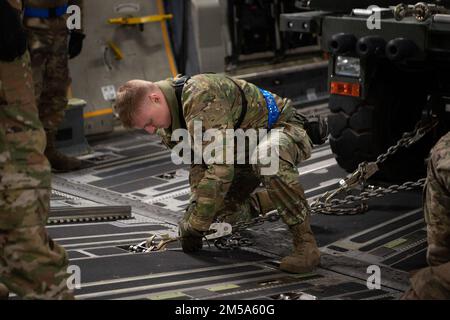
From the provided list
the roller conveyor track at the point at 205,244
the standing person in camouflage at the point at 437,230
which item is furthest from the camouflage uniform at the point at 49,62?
the standing person in camouflage at the point at 437,230

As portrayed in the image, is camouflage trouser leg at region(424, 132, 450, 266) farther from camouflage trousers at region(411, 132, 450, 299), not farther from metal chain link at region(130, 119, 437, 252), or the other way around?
metal chain link at region(130, 119, 437, 252)

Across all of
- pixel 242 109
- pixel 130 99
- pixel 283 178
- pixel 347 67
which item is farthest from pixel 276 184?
pixel 347 67

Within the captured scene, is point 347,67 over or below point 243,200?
over

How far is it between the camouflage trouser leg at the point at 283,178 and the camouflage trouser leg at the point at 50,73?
2471mm

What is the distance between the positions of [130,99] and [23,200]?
1.24m

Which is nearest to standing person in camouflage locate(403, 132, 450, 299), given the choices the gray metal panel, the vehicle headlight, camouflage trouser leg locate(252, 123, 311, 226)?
camouflage trouser leg locate(252, 123, 311, 226)

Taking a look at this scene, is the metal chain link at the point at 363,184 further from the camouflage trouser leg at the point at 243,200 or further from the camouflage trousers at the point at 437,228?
the camouflage trousers at the point at 437,228

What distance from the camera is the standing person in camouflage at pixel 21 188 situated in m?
3.99

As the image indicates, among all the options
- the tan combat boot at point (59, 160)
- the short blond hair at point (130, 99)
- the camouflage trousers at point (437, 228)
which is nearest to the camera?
the camouflage trousers at point (437, 228)

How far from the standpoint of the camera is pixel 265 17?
10.1 meters

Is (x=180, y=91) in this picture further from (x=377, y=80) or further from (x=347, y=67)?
(x=377, y=80)

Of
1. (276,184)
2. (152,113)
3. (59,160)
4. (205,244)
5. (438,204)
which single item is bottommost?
(205,244)

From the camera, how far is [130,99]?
5129 millimetres
